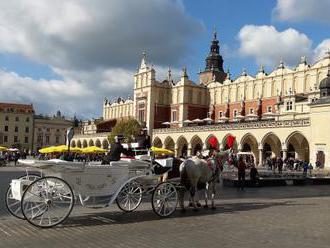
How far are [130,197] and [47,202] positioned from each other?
2213mm

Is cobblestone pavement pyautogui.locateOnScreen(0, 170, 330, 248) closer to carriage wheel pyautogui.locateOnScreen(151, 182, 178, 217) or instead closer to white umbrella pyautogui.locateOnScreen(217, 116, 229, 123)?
carriage wheel pyautogui.locateOnScreen(151, 182, 178, 217)

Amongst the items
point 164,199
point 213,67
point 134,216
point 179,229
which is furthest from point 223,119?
point 179,229

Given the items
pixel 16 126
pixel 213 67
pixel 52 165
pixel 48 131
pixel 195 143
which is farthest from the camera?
pixel 48 131

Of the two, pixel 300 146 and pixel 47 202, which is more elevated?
pixel 300 146

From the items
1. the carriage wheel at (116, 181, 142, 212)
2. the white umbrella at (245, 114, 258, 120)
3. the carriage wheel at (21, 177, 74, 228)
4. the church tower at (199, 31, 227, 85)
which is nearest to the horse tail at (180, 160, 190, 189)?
the carriage wheel at (116, 181, 142, 212)

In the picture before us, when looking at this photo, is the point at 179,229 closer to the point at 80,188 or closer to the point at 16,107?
the point at 80,188

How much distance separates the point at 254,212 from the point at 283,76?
5392cm

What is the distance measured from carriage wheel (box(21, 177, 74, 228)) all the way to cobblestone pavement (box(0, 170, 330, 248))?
20 centimetres

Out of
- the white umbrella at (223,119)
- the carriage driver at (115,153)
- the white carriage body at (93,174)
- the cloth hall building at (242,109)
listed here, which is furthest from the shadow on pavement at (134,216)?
the white umbrella at (223,119)

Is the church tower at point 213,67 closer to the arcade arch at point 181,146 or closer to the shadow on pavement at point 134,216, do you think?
the arcade arch at point 181,146

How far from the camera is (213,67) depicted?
89000 millimetres

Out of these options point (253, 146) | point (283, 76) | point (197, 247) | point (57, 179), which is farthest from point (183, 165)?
point (283, 76)

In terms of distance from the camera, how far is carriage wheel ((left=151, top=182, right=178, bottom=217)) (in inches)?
419

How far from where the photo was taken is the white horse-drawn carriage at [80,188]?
9195 millimetres
